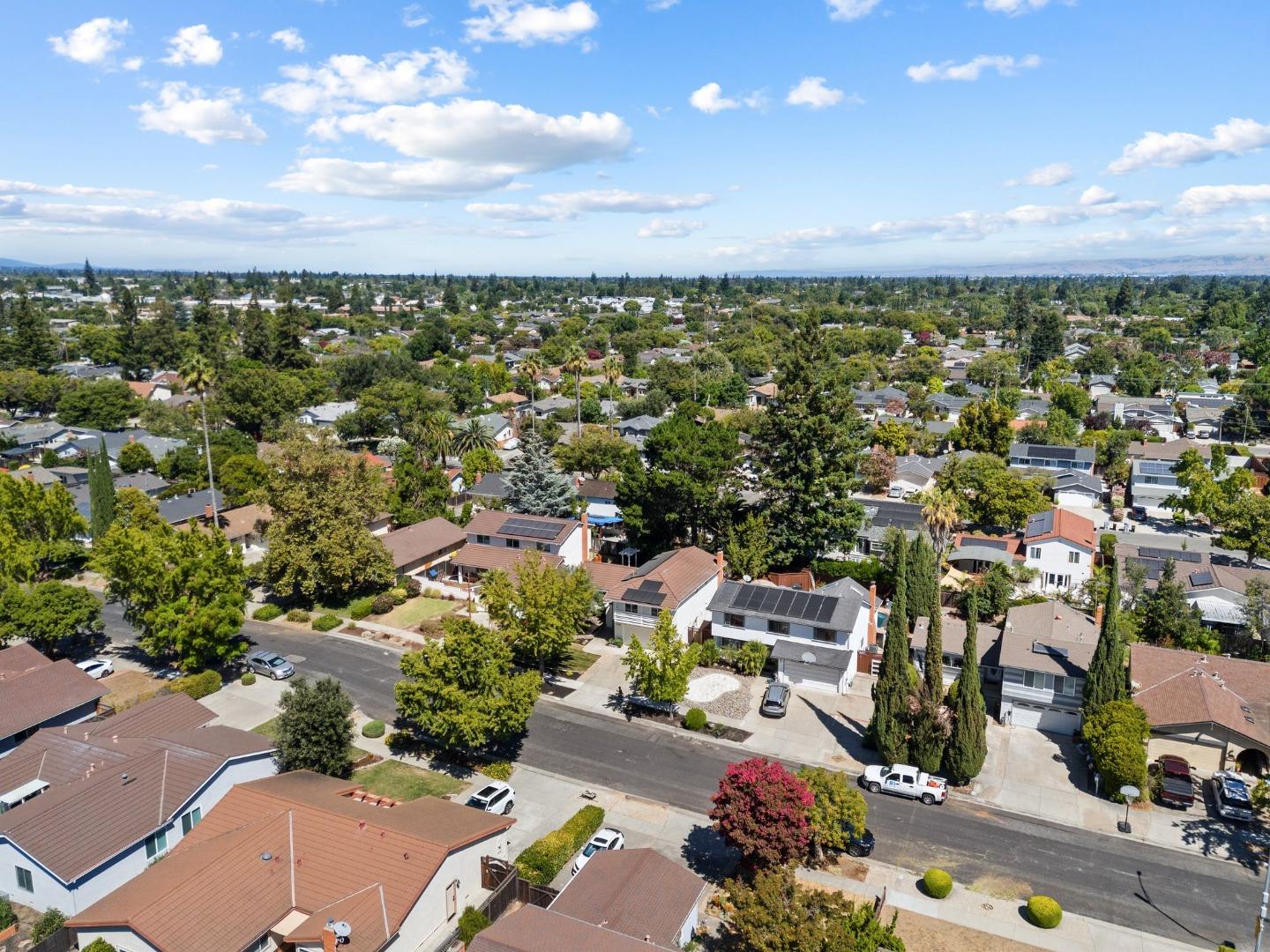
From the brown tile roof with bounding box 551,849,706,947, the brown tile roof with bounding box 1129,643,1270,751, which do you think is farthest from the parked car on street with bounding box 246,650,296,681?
the brown tile roof with bounding box 1129,643,1270,751

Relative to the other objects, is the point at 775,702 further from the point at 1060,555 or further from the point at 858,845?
the point at 1060,555

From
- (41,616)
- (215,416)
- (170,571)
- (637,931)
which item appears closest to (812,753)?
(637,931)

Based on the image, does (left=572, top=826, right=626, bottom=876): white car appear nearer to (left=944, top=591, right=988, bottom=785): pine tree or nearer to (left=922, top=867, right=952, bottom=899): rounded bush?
(left=922, top=867, right=952, bottom=899): rounded bush

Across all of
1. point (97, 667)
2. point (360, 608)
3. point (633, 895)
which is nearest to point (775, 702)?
point (633, 895)

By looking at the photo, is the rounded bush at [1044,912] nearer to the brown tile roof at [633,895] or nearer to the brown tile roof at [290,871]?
the brown tile roof at [633,895]

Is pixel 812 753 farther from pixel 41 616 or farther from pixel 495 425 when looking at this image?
pixel 495 425
